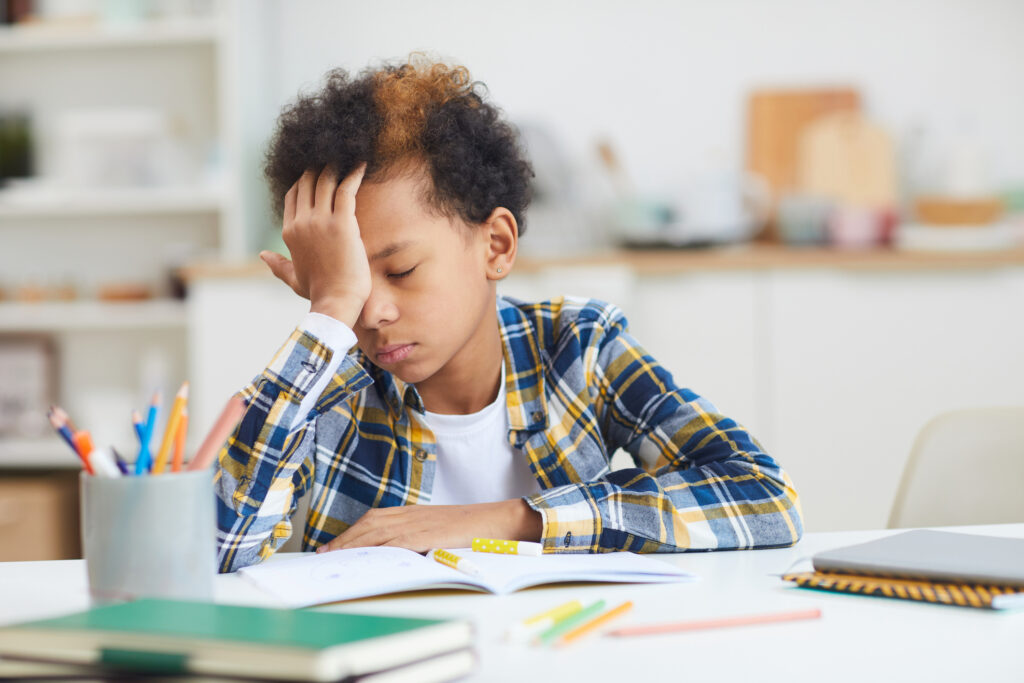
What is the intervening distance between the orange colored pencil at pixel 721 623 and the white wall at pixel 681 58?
2.35 meters

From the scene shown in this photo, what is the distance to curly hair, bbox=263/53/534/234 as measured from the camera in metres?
1.08

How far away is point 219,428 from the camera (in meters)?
0.65

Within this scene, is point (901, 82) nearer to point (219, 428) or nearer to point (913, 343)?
point (913, 343)

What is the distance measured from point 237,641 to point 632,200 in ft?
7.61

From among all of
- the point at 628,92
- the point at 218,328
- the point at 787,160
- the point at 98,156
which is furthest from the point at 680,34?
the point at 98,156

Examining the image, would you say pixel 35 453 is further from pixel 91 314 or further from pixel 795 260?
pixel 795 260

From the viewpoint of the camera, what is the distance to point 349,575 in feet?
2.62

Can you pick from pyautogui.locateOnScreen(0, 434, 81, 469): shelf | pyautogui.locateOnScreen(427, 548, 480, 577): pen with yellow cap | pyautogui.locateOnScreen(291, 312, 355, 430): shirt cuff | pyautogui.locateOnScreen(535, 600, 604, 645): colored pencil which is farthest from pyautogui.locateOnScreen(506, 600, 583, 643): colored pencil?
pyautogui.locateOnScreen(0, 434, 81, 469): shelf

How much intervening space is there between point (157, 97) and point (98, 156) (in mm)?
261

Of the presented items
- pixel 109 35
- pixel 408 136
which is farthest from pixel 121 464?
pixel 109 35

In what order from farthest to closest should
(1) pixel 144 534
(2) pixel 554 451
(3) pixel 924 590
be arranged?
(2) pixel 554 451 < (3) pixel 924 590 < (1) pixel 144 534

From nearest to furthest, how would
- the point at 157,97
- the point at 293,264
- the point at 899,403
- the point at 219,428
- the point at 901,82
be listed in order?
the point at 219,428
the point at 293,264
the point at 899,403
the point at 901,82
the point at 157,97

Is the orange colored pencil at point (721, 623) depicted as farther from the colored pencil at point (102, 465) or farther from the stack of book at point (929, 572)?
the colored pencil at point (102, 465)

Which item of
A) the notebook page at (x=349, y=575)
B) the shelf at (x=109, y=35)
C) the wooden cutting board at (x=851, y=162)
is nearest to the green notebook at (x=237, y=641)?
the notebook page at (x=349, y=575)
